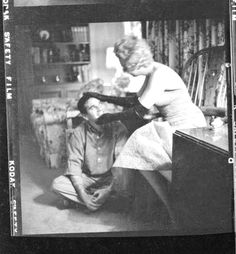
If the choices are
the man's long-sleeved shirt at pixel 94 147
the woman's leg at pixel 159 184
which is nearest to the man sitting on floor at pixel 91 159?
the man's long-sleeved shirt at pixel 94 147

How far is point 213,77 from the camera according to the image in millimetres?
1321

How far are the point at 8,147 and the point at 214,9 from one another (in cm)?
74

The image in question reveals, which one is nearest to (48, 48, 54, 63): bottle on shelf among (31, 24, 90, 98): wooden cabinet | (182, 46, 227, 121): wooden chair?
(31, 24, 90, 98): wooden cabinet

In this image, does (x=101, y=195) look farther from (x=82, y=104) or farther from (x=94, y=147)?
(x=82, y=104)

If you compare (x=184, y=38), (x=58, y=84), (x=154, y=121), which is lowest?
(x=154, y=121)

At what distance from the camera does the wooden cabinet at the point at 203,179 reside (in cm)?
131

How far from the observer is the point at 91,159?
1335 mm

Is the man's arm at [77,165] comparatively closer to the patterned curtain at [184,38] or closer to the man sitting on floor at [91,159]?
the man sitting on floor at [91,159]

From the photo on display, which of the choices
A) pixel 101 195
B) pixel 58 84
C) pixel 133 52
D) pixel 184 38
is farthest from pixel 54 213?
pixel 184 38

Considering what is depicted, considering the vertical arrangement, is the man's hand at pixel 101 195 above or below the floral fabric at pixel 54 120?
below

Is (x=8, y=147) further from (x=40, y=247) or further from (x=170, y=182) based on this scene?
(x=170, y=182)

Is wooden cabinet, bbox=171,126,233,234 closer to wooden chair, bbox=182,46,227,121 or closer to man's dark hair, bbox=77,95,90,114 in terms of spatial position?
wooden chair, bbox=182,46,227,121

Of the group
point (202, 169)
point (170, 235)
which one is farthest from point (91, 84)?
point (170, 235)

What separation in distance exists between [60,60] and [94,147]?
0.91 feet
